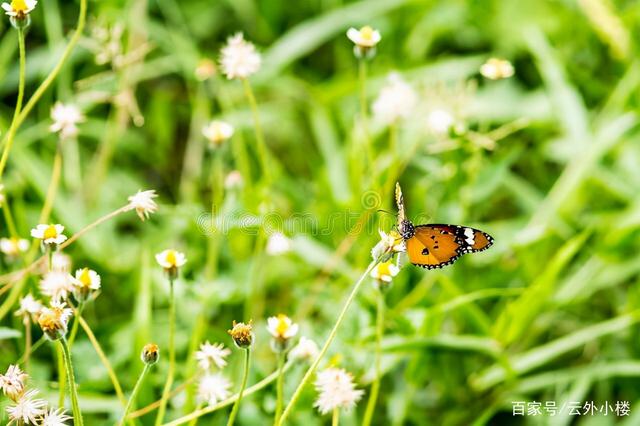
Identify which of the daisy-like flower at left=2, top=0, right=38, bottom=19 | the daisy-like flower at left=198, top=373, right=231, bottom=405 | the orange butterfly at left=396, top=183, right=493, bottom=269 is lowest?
the daisy-like flower at left=198, top=373, right=231, bottom=405

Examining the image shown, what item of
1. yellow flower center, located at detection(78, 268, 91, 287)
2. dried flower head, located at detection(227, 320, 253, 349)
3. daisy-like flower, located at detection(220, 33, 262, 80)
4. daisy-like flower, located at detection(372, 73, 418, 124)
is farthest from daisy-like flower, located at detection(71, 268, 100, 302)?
daisy-like flower, located at detection(372, 73, 418, 124)

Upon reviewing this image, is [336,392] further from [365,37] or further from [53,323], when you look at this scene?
[365,37]

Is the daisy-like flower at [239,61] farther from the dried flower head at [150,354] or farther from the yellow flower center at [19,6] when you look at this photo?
the dried flower head at [150,354]

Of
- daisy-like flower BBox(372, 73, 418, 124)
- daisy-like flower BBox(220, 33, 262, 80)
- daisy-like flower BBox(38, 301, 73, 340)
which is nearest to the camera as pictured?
daisy-like flower BBox(38, 301, 73, 340)

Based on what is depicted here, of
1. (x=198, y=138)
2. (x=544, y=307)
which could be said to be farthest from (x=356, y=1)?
(x=544, y=307)

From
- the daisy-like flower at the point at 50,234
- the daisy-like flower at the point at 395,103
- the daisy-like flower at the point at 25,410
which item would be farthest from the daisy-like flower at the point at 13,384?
the daisy-like flower at the point at 395,103

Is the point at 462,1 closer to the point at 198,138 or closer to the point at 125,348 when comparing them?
the point at 198,138

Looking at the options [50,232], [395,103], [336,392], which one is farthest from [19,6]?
[395,103]

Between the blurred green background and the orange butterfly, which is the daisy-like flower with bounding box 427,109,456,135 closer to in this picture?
the blurred green background
